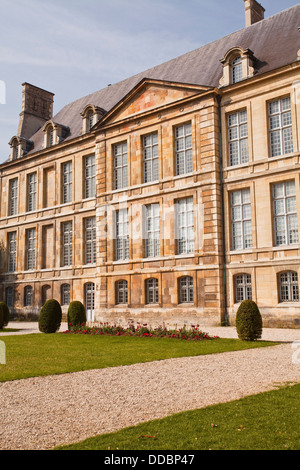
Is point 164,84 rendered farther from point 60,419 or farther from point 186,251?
point 60,419

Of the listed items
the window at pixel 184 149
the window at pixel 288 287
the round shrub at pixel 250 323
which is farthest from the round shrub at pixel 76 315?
the window at pixel 184 149

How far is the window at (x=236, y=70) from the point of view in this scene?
68.3ft

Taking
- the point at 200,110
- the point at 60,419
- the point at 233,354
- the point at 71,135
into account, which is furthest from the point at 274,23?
the point at 60,419

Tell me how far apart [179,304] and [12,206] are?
53.0ft

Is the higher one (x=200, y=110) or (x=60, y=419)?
(x=200, y=110)

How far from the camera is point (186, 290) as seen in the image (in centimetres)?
2088

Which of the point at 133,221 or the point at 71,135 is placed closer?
the point at 133,221

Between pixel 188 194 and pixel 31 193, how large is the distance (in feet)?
44.4

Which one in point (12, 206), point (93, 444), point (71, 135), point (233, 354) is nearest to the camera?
point (93, 444)

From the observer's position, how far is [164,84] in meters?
22.3

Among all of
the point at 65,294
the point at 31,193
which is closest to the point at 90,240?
the point at 65,294

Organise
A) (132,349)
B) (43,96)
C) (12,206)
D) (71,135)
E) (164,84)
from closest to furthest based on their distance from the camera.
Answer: (132,349) → (164,84) → (71,135) → (12,206) → (43,96)

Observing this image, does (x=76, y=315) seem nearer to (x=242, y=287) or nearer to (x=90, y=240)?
(x=242, y=287)

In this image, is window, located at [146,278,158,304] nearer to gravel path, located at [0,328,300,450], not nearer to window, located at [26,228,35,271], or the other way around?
window, located at [26,228,35,271]
